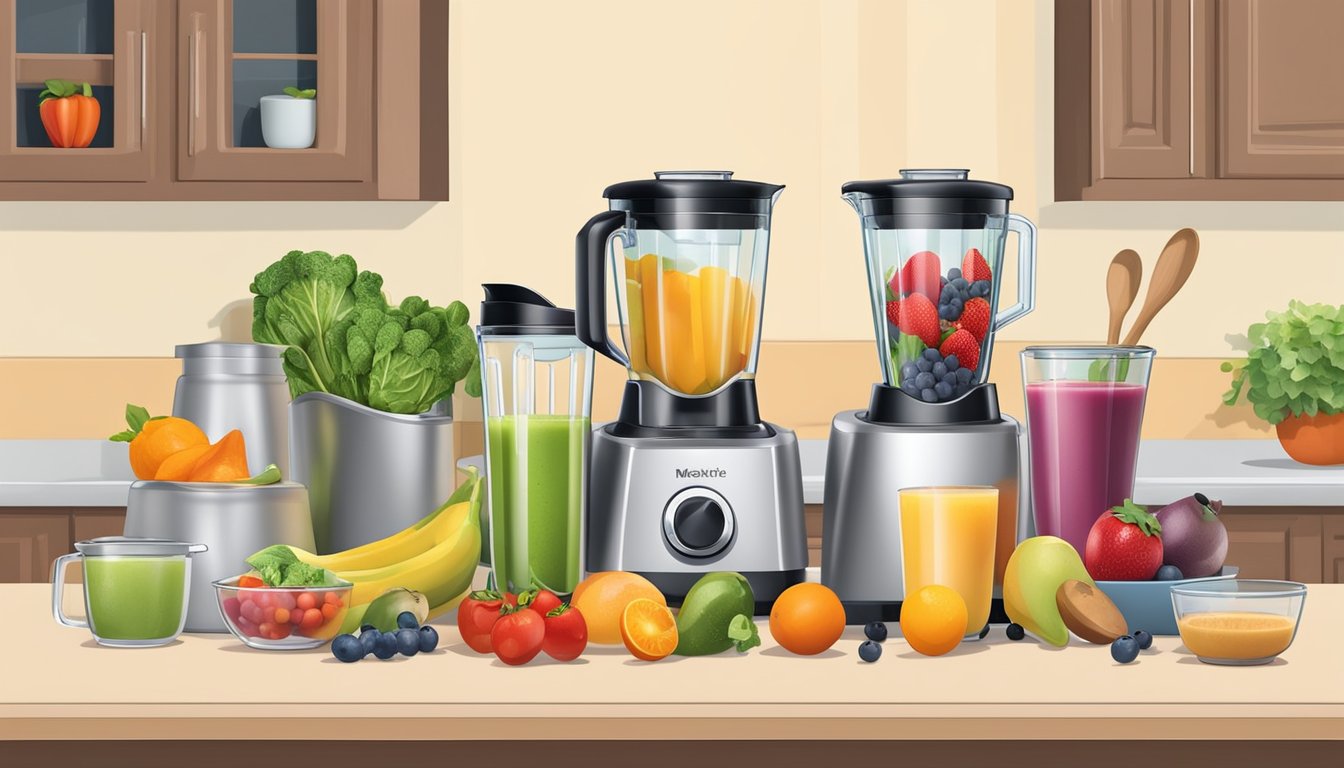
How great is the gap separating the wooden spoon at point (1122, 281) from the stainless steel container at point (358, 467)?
2.22 meters

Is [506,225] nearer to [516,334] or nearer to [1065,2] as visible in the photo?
[1065,2]

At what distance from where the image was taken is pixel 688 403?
57.9 inches

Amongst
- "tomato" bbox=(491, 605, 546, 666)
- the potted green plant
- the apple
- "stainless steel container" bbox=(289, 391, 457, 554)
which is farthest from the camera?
the potted green plant

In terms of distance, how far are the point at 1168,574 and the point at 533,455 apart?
553 mm

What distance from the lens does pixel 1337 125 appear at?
3.11 meters

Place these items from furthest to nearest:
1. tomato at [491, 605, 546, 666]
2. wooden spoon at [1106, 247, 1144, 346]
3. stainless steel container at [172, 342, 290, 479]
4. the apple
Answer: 1. wooden spoon at [1106, 247, 1144, 346]
2. stainless steel container at [172, 342, 290, 479]
3. the apple
4. tomato at [491, 605, 546, 666]

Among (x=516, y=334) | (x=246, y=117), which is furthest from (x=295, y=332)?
(x=246, y=117)

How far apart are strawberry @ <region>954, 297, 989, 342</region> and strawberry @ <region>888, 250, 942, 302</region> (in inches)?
1.1

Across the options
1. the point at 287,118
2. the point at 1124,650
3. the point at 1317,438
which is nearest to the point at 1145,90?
the point at 1317,438

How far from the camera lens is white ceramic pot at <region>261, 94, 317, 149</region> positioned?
10.1 feet

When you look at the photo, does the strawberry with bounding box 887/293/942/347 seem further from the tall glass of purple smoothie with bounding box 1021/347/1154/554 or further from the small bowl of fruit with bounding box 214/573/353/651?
the small bowl of fruit with bounding box 214/573/353/651

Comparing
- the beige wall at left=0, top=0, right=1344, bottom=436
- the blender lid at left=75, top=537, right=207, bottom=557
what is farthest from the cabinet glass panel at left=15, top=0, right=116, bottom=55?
the blender lid at left=75, top=537, right=207, bottom=557

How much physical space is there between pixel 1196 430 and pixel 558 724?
268cm

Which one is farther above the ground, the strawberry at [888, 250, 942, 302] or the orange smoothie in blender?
the strawberry at [888, 250, 942, 302]
